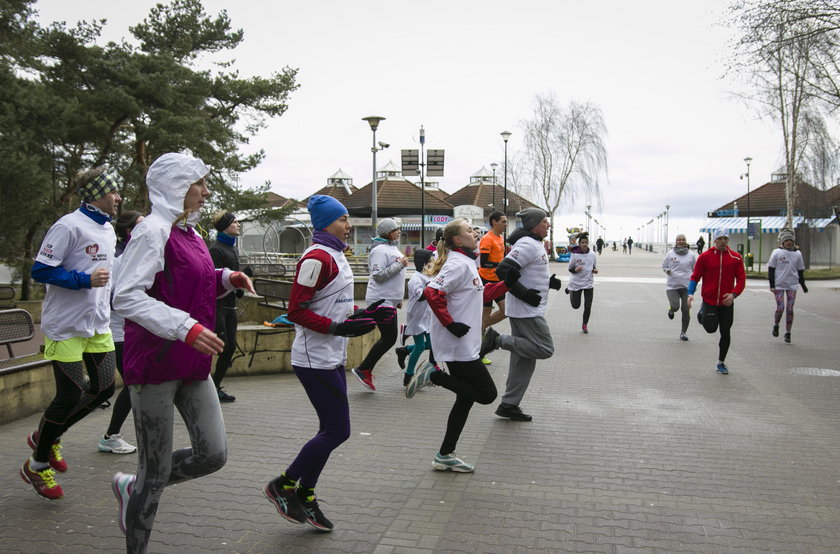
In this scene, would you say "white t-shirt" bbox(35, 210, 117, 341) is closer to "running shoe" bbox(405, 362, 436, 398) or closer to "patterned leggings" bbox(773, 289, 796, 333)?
"running shoe" bbox(405, 362, 436, 398)

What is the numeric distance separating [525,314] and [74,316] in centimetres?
373

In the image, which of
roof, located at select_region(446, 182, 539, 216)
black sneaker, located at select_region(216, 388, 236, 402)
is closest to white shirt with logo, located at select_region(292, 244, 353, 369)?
black sneaker, located at select_region(216, 388, 236, 402)

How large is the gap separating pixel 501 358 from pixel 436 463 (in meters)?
5.41

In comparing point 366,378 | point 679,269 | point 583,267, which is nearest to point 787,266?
point 679,269

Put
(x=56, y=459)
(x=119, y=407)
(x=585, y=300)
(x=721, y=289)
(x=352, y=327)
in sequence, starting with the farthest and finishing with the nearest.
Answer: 1. (x=585, y=300)
2. (x=721, y=289)
3. (x=119, y=407)
4. (x=56, y=459)
5. (x=352, y=327)

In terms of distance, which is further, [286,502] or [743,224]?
[743,224]

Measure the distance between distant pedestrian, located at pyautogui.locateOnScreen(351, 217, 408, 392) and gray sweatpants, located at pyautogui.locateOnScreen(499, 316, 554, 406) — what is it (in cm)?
157

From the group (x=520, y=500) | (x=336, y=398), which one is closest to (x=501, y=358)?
(x=520, y=500)

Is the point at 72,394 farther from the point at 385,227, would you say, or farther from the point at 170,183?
the point at 385,227

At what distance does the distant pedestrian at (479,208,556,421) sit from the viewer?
6484 millimetres

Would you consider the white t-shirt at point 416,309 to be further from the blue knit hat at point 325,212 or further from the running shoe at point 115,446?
the blue knit hat at point 325,212

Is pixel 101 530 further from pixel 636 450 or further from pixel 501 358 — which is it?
pixel 501 358

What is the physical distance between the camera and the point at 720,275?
8.97m

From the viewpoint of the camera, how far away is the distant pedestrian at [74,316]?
14.4 feet
